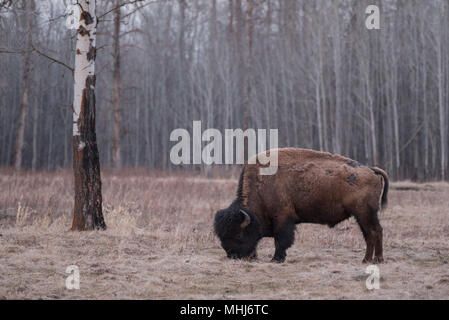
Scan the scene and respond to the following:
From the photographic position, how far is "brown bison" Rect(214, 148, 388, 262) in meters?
6.82

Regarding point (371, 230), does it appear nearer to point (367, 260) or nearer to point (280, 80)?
point (367, 260)

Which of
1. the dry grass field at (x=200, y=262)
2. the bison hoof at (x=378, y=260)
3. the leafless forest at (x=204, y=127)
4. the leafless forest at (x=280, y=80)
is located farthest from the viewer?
the leafless forest at (x=280, y=80)

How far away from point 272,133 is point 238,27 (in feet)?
29.6

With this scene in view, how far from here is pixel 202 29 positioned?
3566 cm

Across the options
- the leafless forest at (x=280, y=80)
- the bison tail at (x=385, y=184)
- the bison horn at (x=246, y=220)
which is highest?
the leafless forest at (x=280, y=80)

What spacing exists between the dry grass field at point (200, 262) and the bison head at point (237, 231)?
0.24 metres

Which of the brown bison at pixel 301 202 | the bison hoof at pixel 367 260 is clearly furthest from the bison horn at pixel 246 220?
the bison hoof at pixel 367 260

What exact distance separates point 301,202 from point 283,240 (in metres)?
0.61

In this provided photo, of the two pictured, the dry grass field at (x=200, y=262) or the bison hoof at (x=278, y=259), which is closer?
the dry grass field at (x=200, y=262)

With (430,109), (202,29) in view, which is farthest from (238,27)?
(430,109)

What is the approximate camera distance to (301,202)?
7035mm

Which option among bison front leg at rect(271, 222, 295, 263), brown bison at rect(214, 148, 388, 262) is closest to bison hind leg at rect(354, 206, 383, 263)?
brown bison at rect(214, 148, 388, 262)

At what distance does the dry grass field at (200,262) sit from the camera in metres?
4.98

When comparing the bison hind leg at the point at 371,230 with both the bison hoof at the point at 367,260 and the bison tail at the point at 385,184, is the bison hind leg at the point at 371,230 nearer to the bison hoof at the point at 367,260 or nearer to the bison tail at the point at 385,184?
the bison hoof at the point at 367,260
